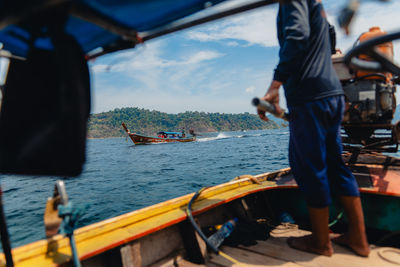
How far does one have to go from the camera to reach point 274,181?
10.5ft

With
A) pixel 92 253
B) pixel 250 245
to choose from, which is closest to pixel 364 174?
pixel 250 245

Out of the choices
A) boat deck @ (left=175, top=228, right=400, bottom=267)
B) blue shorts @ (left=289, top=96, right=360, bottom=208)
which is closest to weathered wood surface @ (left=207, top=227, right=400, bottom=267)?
boat deck @ (left=175, top=228, right=400, bottom=267)

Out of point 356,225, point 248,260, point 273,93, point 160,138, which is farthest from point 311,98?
point 160,138

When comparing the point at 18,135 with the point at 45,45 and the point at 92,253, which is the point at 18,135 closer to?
the point at 45,45

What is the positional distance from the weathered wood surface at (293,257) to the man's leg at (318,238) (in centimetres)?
5

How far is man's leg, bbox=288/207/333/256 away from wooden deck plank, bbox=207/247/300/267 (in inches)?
9.4

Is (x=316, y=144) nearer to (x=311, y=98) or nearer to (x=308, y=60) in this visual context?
(x=311, y=98)

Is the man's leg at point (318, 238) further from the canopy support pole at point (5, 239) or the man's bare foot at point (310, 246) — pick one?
the canopy support pole at point (5, 239)

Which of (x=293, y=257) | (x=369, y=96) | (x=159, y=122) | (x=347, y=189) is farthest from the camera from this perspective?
(x=159, y=122)

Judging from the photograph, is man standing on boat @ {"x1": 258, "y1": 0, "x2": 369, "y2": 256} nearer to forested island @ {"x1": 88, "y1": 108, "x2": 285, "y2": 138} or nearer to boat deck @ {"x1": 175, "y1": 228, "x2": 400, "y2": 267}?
boat deck @ {"x1": 175, "y1": 228, "x2": 400, "y2": 267}

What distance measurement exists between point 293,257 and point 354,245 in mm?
532

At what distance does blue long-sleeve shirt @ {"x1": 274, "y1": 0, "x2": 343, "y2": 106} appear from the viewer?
1.77 m

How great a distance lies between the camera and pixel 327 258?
2059 mm

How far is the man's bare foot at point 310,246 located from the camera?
207 centimetres
